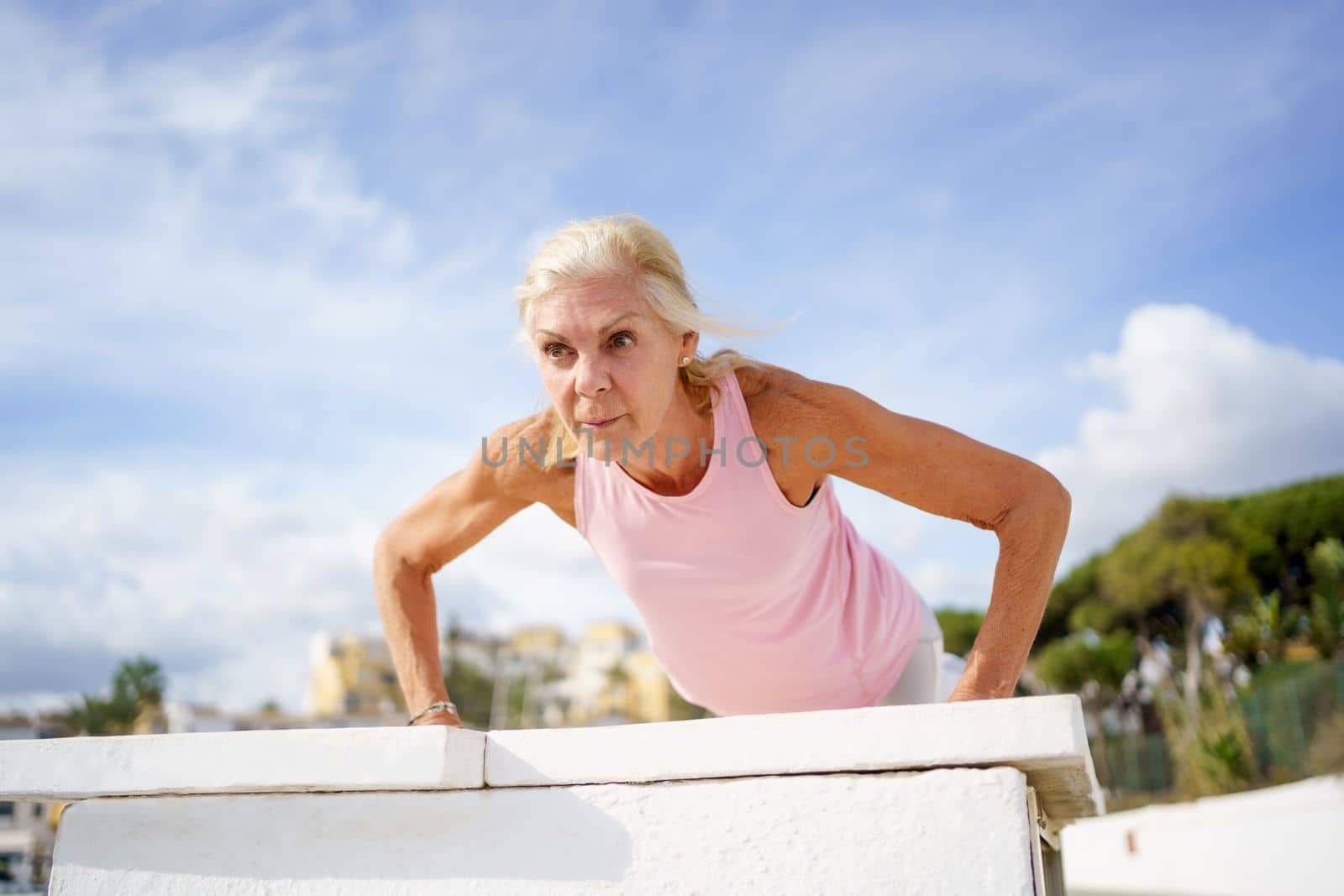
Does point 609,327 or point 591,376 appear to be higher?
point 609,327

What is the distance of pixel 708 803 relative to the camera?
1583 millimetres

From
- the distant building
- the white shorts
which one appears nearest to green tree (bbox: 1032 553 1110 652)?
the distant building

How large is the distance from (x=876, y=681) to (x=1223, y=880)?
8.90 metres

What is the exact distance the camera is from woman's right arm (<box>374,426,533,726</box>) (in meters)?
2.51

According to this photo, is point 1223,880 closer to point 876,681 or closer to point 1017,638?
point 876,681

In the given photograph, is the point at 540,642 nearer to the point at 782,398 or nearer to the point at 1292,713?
the point at 1292,713

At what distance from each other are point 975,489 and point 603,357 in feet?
2.61

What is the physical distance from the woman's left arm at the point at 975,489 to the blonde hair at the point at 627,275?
0.68ft

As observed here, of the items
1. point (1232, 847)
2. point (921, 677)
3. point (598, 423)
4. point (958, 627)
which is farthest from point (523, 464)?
point (958, 627)

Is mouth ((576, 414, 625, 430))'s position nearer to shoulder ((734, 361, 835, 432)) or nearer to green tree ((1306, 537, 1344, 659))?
shoulder ((734, 361, 835, 432))

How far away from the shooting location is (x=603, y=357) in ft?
6.94

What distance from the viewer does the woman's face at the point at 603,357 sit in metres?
2.11

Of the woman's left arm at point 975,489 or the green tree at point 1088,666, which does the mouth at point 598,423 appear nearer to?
the woman's left arm at point 975,489

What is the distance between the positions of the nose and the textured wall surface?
0.77m
